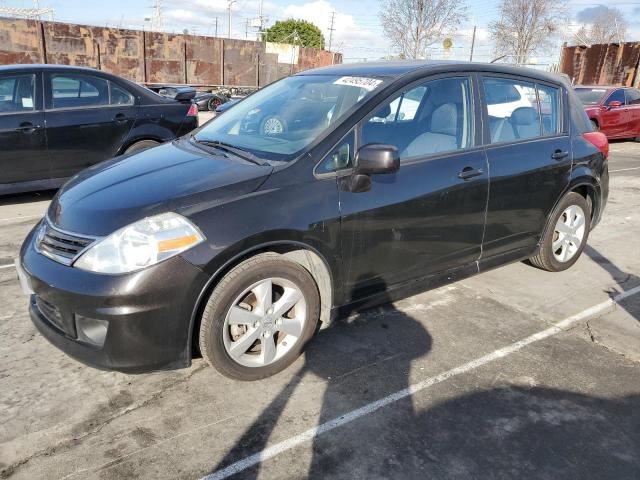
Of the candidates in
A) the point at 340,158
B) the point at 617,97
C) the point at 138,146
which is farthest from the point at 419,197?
the point at 617,97

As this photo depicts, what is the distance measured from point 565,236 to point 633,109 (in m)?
12.2

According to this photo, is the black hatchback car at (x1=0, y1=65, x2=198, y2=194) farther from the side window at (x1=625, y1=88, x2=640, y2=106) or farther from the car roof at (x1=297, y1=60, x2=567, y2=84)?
the side window at (x1=625, y1=88, x2=640, y2=106)

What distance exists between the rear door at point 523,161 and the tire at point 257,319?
1.63 metres

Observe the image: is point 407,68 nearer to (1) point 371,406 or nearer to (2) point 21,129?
(1) point 371,406

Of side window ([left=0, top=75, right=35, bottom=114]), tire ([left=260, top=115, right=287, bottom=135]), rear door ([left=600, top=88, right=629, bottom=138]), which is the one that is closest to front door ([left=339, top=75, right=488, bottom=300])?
tire ([left=260, top=115, right=287, bottom=135])

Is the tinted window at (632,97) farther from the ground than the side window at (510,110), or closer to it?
farther from the ground

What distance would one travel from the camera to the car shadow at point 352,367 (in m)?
2.47

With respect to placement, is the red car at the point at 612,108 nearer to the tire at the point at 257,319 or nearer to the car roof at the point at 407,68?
the car roof at the point at 407,68

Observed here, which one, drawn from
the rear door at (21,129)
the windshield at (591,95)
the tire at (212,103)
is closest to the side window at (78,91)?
the rear door at (21,129)

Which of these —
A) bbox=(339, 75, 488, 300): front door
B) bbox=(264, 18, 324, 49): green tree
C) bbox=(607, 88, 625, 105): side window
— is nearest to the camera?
bbox=(339, 75, 488, 300): front door

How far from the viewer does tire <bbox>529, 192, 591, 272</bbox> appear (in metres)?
4.41

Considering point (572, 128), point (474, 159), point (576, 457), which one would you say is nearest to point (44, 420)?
point (576, 457)

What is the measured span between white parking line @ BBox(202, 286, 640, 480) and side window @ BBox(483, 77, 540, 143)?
1.42 metres

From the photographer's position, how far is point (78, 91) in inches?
254
